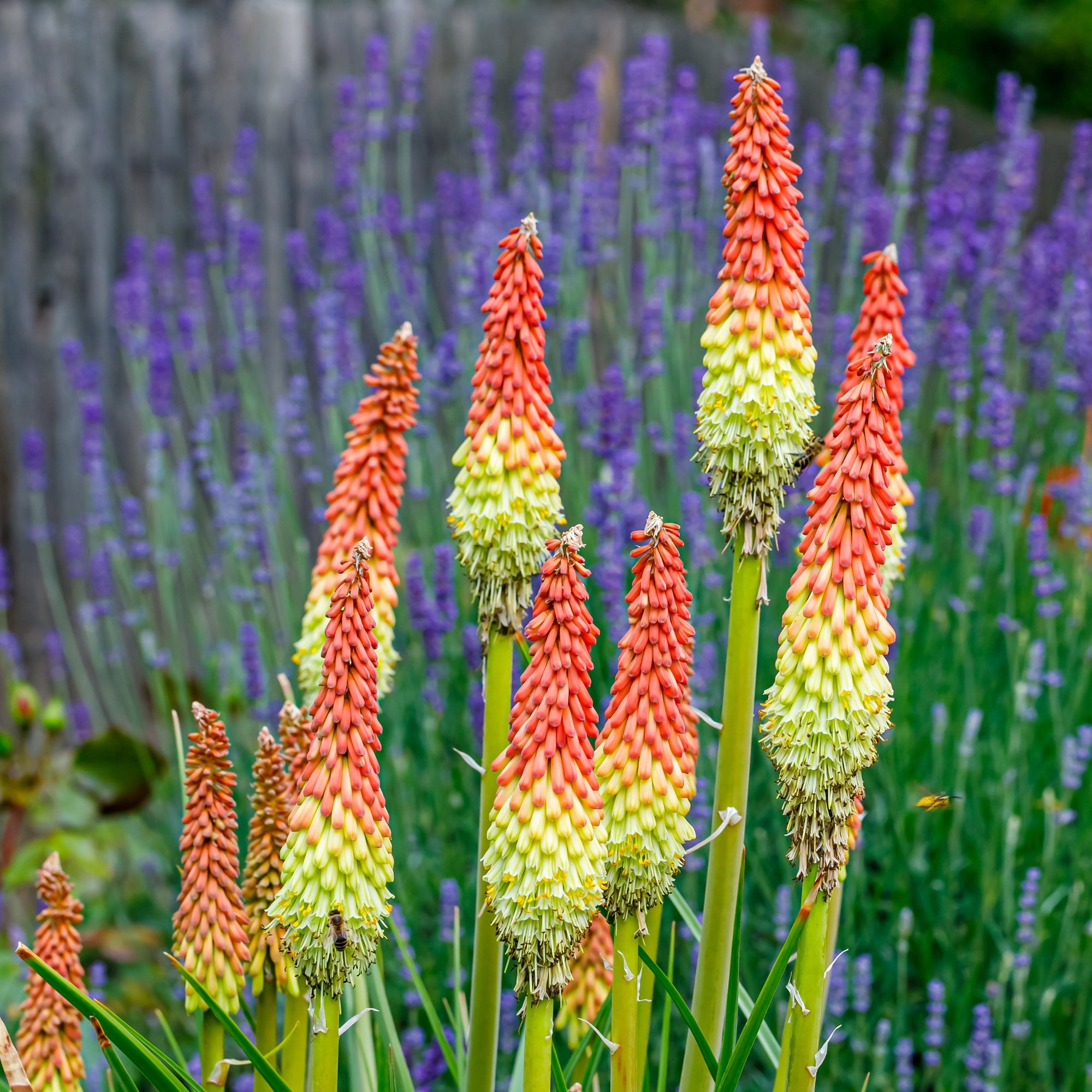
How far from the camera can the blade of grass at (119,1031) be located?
1531 mm

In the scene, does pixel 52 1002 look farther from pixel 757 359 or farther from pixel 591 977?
pixel 757 359

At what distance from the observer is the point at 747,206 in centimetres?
169

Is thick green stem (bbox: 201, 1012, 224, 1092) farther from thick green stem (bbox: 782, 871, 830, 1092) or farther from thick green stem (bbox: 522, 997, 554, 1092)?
thick green stem (bbox: 782, 871, 830, 1092)

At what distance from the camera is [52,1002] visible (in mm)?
1934

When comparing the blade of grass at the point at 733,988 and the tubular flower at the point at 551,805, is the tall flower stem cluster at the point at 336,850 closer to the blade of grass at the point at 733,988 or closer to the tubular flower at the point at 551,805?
the tubular flower at the point at 551,805

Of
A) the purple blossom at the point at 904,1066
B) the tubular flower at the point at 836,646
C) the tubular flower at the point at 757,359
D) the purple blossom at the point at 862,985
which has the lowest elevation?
the purple blossom at the point at 904,1066

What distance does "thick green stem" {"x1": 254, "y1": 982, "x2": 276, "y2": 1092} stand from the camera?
203cm

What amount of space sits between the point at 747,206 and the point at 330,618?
75 centimetres

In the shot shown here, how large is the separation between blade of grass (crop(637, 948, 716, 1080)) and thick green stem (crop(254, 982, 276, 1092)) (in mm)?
627

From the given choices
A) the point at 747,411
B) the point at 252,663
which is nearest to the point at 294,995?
the point at 747,411

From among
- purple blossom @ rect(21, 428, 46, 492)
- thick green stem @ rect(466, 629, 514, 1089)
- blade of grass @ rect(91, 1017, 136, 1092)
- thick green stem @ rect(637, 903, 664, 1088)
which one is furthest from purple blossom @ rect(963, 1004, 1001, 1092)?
purple blossom @ rect(21, 428, 46, 492)

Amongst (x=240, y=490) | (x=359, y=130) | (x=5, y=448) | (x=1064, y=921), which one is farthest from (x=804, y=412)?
(x=5, y=448)

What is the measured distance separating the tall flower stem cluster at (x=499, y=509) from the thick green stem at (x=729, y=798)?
29 cm

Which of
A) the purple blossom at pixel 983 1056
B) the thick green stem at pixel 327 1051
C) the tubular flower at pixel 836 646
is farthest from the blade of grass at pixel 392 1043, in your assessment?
the purple blossom at pixel 983 1056
